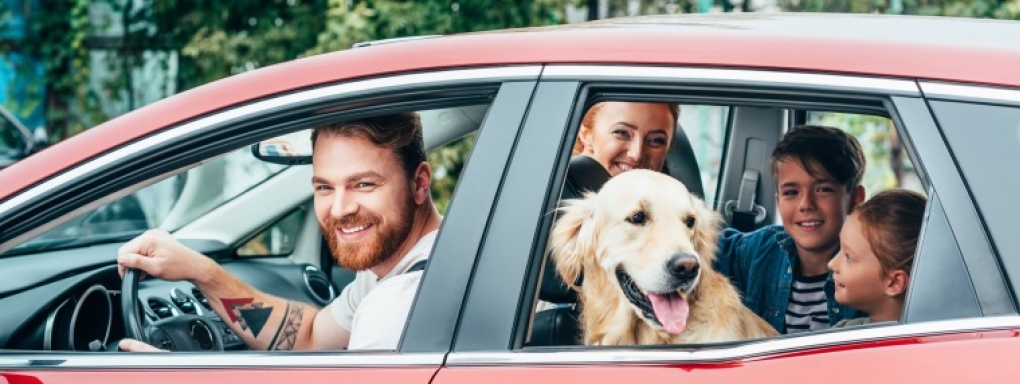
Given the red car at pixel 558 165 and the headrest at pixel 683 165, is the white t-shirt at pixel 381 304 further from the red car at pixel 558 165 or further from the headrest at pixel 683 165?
the headrest at pixel 683 165

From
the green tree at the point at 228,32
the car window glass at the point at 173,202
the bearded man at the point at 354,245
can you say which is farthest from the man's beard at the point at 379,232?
the green tree at the point at 228,32

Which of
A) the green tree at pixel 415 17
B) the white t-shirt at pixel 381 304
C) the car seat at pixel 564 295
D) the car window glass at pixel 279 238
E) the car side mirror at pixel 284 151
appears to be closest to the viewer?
the car seat at pixel 564 295

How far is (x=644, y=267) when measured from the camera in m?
2.19

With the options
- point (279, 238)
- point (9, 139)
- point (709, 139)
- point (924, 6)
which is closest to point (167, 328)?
point (279, 238)

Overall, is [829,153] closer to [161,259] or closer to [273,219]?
[161,259]

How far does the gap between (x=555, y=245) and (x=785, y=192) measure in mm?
628

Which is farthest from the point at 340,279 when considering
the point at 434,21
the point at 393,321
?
the point at 434,21

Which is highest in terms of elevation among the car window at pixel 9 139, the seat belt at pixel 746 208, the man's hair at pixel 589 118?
the car window at pixel 9 139

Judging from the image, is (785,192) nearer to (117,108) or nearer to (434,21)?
(434,21)

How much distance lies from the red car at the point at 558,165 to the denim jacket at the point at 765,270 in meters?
0.30

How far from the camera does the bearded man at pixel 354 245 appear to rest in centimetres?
A: 232

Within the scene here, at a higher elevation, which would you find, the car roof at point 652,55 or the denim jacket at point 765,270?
the car roof at point 652,55

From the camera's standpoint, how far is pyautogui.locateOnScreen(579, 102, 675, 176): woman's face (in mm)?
2371

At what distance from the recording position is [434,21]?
30.7 feet
